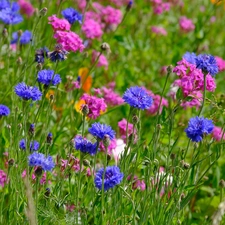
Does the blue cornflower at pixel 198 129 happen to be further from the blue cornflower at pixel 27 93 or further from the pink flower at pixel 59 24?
the pink flower at pixel 59 24

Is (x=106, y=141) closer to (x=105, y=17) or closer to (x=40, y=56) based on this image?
(x=40, y=56)

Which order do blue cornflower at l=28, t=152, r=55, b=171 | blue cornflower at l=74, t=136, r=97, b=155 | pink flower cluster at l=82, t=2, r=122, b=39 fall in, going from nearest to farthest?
blue cornflower at l=28, t=152, r=55, b=171 → blue cornflower at l=74, t=136, r=97, b=155 → pink flower cluster at l=82, t=2, r=122, b=39

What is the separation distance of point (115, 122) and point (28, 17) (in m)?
1.05

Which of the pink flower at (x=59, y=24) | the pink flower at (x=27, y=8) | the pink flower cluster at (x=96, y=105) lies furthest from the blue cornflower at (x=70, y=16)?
the pink flower at (x=27, y=8)

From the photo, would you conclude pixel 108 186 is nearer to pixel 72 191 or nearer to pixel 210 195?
pixel 72 191

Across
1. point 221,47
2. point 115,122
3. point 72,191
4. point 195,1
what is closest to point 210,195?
point 115,122

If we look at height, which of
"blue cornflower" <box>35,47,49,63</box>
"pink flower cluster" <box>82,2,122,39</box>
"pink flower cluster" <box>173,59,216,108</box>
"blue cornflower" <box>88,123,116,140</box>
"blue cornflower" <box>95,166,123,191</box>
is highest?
"pink flower cluster" <box>82,2,122,39</box>

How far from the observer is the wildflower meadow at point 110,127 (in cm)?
174

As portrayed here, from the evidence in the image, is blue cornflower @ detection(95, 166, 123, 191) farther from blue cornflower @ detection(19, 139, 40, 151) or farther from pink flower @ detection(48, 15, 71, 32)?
pink flower @ detection(48, 15, 71, 32)

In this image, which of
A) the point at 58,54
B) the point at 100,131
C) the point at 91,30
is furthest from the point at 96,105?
the point at 91,30

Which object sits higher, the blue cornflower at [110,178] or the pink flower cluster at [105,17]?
the pink flower cluster at [105,17]

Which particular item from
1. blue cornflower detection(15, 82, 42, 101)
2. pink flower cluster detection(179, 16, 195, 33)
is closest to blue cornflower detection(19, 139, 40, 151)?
blue cornflower detection(15, 82, 42, 101)

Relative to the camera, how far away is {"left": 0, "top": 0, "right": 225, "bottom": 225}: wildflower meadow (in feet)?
5.70

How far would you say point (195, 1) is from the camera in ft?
15.5
